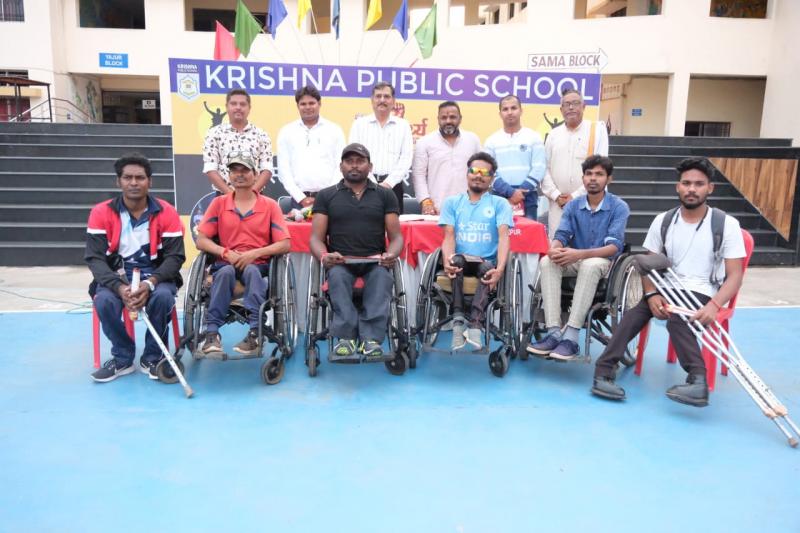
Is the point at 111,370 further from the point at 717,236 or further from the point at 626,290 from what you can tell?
the point at 717,236

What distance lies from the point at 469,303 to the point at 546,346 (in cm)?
49

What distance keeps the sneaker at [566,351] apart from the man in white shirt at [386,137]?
4.91 feet

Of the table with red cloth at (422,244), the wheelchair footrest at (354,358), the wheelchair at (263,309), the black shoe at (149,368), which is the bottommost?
the black shoe at (149,368)

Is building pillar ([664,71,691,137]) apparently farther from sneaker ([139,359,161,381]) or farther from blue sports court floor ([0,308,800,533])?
sneaker ([139,359,161,381])

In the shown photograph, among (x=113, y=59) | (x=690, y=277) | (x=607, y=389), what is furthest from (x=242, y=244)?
(x=113, y=59)

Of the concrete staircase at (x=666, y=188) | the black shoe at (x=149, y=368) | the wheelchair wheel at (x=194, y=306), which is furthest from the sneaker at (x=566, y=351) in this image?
the concrete staircase at (x=666, y=188)

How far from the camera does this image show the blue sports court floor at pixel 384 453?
6.48ft

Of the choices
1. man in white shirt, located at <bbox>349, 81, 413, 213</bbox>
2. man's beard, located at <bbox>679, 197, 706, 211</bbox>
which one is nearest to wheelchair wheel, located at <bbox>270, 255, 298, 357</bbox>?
man in white shirt, located at <bbox>349, 81, 413, 213</bbox>

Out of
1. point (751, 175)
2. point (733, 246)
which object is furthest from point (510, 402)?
point (751, 175)

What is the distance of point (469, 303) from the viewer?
3230mm

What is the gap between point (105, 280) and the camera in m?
3.03

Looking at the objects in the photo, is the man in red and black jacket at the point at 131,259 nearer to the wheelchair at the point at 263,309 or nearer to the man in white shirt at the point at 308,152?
the wheelchair at the point at 263,309

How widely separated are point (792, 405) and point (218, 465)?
2716 millimetres

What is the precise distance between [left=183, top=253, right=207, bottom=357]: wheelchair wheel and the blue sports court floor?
0.94ft
